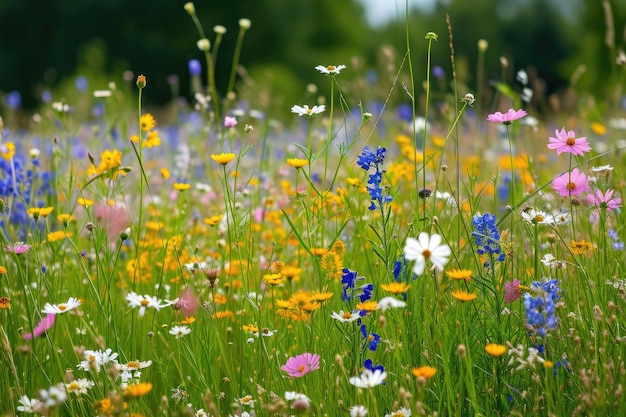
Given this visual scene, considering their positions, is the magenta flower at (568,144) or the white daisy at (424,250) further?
the magenta flower at (568,144)

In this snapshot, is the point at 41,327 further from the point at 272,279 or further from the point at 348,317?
the point at 348,317

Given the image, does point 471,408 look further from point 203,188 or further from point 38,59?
point 38,59

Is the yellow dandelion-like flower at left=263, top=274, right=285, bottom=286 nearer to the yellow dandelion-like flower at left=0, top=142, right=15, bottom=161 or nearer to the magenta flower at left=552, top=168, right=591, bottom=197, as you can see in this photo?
the magenta flower at left=552, top=168, right=591, bottom=197

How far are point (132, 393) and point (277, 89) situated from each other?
13.8 m

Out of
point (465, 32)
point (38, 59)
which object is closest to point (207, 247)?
point (38, 59)

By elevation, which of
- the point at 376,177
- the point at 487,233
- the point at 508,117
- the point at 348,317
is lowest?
the point at 348,317

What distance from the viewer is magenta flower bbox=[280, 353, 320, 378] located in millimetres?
1456

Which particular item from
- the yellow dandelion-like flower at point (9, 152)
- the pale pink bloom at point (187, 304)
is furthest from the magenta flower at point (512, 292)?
the yellow dandelion-like flower at point (9, 152)

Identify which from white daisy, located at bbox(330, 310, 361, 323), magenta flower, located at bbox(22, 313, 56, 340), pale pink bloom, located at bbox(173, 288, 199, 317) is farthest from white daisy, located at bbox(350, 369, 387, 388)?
magenta flower, located at bbox(22, 313, 56, 340)

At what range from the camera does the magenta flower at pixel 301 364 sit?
4.78ft

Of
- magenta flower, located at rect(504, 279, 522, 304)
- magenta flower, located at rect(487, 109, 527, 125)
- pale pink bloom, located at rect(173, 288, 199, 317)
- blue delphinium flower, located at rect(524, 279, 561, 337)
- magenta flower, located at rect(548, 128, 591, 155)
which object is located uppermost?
magenta flower, located at rect(487, 109, 527, 125)

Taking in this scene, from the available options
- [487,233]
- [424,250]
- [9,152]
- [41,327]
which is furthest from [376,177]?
[9,152]

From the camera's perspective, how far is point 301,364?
4.85ft

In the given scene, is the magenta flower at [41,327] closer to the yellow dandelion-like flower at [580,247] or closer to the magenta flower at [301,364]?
the magenta flower at [301,364]
